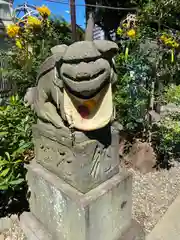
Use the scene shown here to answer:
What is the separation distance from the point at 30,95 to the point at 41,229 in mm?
1052

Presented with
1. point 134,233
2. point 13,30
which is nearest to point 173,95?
point 134,233

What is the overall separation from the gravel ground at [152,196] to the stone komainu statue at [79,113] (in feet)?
2.34

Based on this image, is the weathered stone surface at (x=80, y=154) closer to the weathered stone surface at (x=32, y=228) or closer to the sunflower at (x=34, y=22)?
the weathered stone surface at (x=32, y=228)

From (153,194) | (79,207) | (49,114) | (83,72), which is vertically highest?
(83,72)

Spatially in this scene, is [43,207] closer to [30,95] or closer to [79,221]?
[79,221]

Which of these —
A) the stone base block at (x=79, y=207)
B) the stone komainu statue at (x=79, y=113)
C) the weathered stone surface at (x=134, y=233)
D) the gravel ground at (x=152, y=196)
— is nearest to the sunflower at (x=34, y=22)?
the stone komainu statue at (x=79, y=113)

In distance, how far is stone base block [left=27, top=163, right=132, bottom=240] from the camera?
1449mm

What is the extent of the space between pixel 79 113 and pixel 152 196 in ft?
4.94

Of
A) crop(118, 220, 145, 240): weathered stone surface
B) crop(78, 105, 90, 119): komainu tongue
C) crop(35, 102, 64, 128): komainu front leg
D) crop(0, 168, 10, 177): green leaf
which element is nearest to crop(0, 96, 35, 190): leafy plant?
crop(0, 168, 10, 177): green leaf

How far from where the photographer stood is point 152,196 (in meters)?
2.41

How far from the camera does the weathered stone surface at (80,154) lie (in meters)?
1.42

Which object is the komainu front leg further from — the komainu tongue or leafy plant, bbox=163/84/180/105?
leafy plant, bbox=163/84/180/105

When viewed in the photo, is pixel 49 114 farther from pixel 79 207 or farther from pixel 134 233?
pixel 134 233

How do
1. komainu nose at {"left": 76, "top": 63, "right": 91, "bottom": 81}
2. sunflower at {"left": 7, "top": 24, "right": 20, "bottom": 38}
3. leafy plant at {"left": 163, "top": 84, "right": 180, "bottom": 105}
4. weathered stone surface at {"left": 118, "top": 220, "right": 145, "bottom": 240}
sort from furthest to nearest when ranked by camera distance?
sunflower at {"left": 7, "top": 24, "right": 20, "bottom": 38} < leafy plant at {"left": 163, "top": 84, "right": 180, "bottom": 105} < weathered stone surface at {"left": 118, "top": 220, "right": 145, "bottom": 240} < komainu nose at {"left": 76, "top": 63, "right": 91, "bottom": 81}
